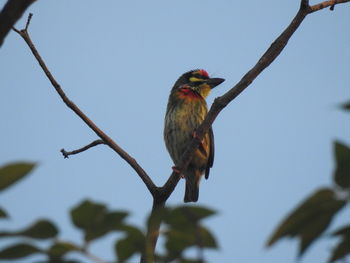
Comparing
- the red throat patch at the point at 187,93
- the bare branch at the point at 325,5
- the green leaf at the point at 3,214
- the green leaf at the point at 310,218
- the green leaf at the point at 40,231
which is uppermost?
the red throat patch at the point at 187,93

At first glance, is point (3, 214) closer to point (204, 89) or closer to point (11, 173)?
point (11, 173)

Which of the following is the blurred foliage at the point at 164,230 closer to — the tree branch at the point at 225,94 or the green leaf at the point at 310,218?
the green leaf at the point at 310,218

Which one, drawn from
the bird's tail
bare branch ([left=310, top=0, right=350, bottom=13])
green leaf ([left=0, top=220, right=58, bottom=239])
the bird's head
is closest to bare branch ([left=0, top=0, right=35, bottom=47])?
green leaf ([left=0, top=220, right=58, bottom=239])

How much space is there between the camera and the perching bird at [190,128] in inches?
269

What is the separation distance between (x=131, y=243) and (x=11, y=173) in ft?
1.02

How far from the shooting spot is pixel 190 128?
6797mm

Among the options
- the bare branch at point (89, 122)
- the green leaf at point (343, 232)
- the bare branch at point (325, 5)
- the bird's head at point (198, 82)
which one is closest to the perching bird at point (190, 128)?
the bird's head at point (198, 82)

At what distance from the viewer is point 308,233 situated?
0.99 m

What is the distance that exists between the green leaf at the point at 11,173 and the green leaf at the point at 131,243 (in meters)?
0.26

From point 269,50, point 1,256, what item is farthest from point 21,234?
point 269,50

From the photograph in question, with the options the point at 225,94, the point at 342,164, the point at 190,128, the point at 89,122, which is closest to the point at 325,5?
the point at 225,94

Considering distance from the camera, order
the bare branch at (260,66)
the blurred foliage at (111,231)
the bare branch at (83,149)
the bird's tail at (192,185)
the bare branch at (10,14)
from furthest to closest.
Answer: the bird's tail at (192,185), the bare branch at (83,149), the bare branch at (260,66), the bare branch at (10,14), the blurred foliage at (111,231)

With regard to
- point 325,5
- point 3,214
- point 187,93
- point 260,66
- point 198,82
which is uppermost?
point 198,82

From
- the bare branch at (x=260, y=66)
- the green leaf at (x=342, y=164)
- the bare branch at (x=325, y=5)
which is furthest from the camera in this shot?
the bare branch at (x=325, y=5)
